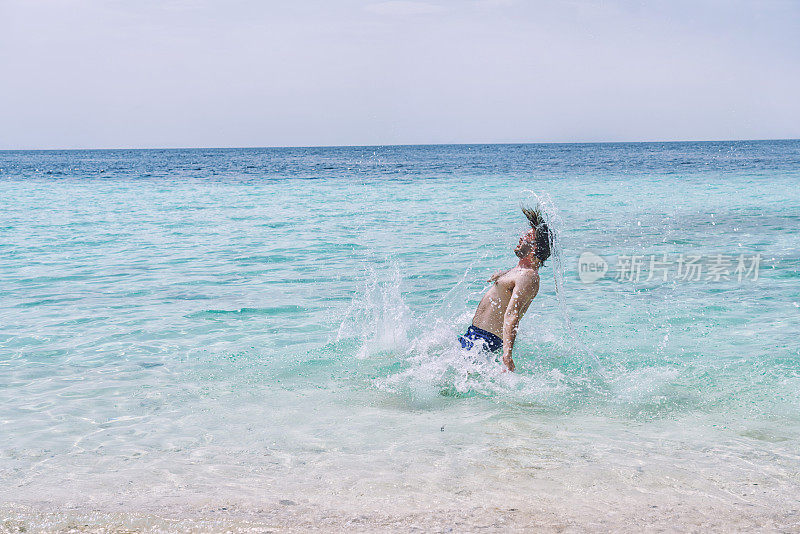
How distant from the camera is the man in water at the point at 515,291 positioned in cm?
562

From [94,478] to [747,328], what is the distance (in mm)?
7086

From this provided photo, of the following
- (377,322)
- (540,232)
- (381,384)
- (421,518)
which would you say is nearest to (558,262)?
(540,232)

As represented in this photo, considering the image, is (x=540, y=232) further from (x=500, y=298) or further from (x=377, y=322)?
(x=377, y=322)

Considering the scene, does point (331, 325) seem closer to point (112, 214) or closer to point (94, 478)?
point (94, 478)

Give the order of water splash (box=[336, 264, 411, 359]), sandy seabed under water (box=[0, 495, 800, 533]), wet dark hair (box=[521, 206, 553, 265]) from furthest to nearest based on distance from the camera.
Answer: water splash (box=[336, 264, 411, 359]) < wet dark hair (box=[521, 206, 553, 265]) < sandy seabed under water (box=[0, 495, 800, 533])

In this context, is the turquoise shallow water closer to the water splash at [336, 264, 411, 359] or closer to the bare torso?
the water splash at [336, 264, 411, 359]

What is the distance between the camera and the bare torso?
5668mm

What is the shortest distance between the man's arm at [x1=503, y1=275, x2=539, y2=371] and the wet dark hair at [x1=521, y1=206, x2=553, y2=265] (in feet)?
0.78

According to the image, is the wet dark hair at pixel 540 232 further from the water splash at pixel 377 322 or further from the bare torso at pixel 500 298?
the water splash at pixel 377 322

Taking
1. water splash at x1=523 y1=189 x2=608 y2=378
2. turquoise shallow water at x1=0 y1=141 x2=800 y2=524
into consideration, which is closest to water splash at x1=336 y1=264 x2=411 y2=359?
turquoise shallow water at x1=0 y1=141 x2=800 y2=524

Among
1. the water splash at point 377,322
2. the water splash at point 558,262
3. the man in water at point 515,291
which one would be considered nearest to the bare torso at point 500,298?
the man in water at point 515,291

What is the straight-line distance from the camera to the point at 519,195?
2861 centimetres

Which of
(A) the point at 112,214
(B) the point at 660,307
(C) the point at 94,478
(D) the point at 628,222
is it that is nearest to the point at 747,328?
(B) the point at 660,307

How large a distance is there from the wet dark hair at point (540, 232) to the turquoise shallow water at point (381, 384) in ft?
0.52
